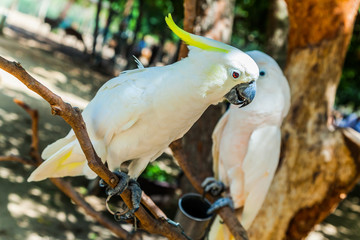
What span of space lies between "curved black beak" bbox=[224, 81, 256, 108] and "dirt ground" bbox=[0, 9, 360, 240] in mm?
2035

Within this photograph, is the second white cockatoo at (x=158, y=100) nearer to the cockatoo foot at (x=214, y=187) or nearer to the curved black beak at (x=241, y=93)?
the curved black beak at (x=241, y=93)

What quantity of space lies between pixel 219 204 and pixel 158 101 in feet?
2.98

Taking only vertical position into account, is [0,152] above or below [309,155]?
below

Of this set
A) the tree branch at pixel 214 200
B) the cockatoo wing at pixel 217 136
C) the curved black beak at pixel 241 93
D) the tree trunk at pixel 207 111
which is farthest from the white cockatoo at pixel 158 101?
the tree trunk at pixel 207 111

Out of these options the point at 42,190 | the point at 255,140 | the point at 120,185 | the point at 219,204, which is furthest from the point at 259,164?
the point at 42,190

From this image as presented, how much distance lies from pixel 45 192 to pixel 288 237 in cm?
214

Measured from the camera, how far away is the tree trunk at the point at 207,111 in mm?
2281

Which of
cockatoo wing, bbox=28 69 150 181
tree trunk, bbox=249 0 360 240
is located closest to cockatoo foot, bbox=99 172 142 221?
A: cockatoo wing, bbox=28 69 150 181

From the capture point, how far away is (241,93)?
3.19 ft

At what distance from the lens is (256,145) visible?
64.2 inches

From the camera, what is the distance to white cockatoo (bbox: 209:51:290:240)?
1.64 metres

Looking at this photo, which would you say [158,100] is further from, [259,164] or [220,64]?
[259,164]

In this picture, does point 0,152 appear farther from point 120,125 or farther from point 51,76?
point 51,76

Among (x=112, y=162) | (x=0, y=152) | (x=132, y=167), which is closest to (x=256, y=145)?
(x=132, y=167)
